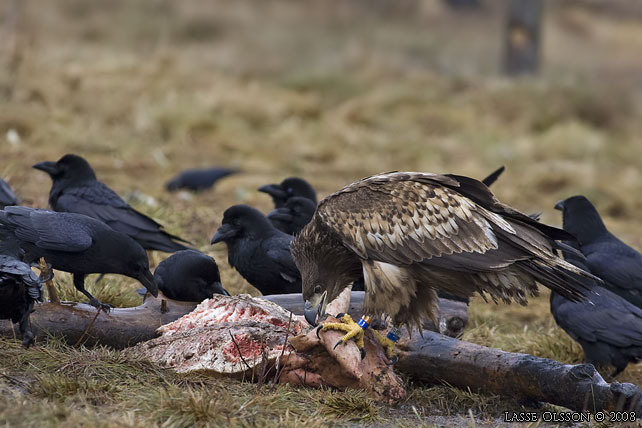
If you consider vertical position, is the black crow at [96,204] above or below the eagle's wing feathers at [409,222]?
below

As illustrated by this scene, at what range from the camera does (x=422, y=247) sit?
14.9 ft

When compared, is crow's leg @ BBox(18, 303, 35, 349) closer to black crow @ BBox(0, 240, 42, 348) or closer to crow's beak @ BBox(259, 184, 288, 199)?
black crow @ BBox(0, 240, 42, 348)

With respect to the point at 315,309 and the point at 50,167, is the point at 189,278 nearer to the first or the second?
the point at 315,309

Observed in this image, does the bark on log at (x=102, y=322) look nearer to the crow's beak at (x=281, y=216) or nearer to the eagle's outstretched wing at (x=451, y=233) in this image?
the eagle's outstretched wing at (x=451, y=233)

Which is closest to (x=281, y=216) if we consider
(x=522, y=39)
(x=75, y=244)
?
(x=75, y=244)

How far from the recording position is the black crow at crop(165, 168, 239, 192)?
→ 33.2 feet

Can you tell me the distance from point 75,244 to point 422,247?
1.92 metres

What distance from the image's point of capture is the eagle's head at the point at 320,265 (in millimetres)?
4758

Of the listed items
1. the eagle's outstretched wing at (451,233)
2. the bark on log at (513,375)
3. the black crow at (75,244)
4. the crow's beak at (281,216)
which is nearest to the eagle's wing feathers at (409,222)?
the eagle's outstretched wing at (451,233)

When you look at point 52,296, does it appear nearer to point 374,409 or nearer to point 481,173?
point 374,409

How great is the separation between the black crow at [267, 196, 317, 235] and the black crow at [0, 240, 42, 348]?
2579mm

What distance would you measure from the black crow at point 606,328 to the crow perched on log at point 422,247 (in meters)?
0.69

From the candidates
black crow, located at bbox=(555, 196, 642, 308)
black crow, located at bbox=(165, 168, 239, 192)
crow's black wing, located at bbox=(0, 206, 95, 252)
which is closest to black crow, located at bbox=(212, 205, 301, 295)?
crow's black wing, located at bbox=(0, 206, 95, 252)

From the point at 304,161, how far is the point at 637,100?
26.9ft
